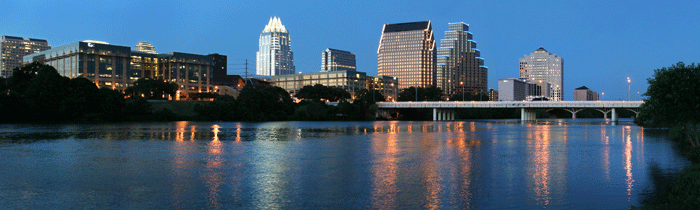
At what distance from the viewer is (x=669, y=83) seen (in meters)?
38.3

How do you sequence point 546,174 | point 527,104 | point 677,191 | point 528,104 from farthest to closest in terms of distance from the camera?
point 527,104, point 528,104, point 546,174, point 677,191

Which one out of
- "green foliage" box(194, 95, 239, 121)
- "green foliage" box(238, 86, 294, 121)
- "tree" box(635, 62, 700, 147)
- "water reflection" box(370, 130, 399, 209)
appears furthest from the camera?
"green foliage" box(238, 86, 294, 121)

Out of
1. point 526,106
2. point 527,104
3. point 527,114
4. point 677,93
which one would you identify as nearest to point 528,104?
point 527,104

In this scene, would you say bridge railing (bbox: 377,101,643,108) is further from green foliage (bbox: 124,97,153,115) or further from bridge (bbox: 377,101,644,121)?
green foliage (bbox: 124,97,153,115)

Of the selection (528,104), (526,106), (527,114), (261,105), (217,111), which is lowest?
(527,114)

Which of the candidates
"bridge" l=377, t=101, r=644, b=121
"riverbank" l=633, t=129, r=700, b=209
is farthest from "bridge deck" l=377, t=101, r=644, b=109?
"riverbank" l=633, t=129, r=700, b=209

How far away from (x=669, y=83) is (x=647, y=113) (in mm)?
5718

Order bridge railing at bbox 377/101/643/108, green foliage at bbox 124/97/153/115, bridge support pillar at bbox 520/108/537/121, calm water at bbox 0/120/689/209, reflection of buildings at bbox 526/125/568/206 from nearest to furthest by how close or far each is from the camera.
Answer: calm water at bbox 0/120/689/209 < reflection of buildings at bbox 526/125/568/206 < green foliage at bbox 124/97/153/115 < bridge railing at bbox 377/101/643/108 < bridge support pillar at bbox 520/108/537/121

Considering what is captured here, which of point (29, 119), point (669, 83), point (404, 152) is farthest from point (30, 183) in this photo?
point (29, 119)

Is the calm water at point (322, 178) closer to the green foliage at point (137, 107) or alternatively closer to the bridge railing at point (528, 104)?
the green foliage at point (137, 107)

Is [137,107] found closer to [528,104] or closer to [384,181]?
[528,104]

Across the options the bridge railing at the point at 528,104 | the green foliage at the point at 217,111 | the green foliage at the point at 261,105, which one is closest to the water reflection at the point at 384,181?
the green foliage at the point at 217,111

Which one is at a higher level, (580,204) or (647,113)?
(647,113)

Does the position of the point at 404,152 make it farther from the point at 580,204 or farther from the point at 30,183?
the point at 30,183
